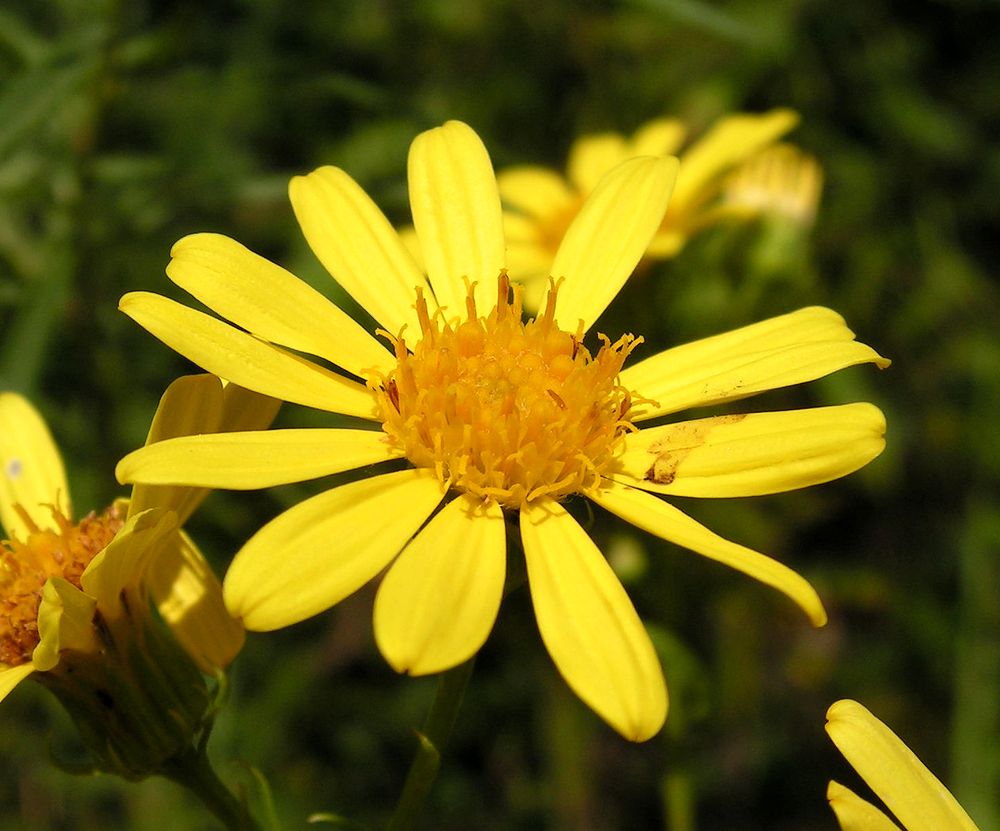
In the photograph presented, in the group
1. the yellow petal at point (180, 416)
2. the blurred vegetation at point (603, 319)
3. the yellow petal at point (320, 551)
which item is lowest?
the blurred vegetation at point (603, 319)

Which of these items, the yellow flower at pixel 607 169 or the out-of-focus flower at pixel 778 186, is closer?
the yellow flower at pixel 607 169

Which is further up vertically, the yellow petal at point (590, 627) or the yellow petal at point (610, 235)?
the yellow petal at point (610, 235)

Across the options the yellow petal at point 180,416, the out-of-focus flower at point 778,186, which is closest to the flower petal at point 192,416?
the yellow petal at point 180,416

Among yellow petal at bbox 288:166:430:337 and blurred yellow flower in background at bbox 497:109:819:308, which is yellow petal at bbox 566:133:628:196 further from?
yellow petal at bbox 288:166:430:337

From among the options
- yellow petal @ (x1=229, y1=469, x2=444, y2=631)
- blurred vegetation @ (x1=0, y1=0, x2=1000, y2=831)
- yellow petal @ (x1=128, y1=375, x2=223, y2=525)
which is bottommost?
blurred vegetation @ (x1=0, y1=0, x2=1000, y2=831)

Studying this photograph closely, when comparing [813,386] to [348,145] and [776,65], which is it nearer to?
[776,65]

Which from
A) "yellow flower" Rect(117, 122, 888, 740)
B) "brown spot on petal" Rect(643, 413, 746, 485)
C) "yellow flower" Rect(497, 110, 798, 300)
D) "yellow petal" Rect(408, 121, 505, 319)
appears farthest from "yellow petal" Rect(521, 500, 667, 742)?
"yellow flower" Rect(497, 110, 798, 300)

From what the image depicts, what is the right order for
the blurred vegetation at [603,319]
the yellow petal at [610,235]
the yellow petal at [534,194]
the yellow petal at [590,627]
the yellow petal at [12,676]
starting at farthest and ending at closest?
the yellow petal at [534,194], the blurred vegetation at [603,319], the yellow petal at [610,235], the yellow petal at [12,676], the yellow petal at [590,627]

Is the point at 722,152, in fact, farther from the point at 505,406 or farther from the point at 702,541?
the point at 702,541

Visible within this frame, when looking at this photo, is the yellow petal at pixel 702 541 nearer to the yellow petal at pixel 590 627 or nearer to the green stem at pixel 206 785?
the yellow petal at pixel 590 627
